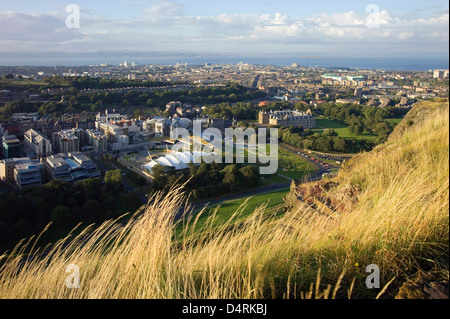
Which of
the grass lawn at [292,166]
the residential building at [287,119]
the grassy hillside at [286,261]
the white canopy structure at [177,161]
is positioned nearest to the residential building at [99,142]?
the white canopy structure at [177,161]

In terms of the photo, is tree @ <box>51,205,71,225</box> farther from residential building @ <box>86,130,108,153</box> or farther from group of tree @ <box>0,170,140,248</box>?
residential building @ <box>86,130,108,153</box>

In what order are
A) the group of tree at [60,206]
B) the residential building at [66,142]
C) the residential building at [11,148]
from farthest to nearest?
the residential building at [66,142] < the residential building at [11,148] < the group of tree at [60,206]

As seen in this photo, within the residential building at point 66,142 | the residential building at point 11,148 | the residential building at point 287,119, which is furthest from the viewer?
the residential building at point 287,119

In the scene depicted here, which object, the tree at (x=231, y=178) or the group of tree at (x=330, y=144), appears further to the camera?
the group of tree at (x=330, y=144)

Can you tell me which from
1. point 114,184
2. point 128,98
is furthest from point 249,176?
point 128,98

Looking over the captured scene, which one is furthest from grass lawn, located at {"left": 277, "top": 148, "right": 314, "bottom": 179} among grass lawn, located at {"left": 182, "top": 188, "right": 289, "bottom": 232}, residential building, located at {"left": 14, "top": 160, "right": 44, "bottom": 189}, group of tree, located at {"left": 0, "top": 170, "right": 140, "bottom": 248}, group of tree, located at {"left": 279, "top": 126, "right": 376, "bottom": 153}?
residential building, located at {"left": 14, "top": 160, "right": 44, "bottom": 189}

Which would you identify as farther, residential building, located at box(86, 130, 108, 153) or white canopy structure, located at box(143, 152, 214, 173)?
residential building, located at box(86, 130, 108, 153)

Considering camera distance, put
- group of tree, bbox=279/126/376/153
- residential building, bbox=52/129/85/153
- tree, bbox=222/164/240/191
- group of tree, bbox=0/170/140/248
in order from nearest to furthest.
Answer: group of tree, bbox=0/170/140/248 → tree, bbox=222/164/240/191 → residential building, bbox=52/129/85/153 → group of tree, bbox=279/126/376/153

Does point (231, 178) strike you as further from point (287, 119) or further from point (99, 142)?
point (287, 119)

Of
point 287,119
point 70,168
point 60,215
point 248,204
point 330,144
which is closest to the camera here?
point 60,215

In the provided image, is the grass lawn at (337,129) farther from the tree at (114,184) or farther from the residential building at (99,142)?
the tree at (114,184)

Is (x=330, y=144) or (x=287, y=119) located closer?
(x=330, y=144)
